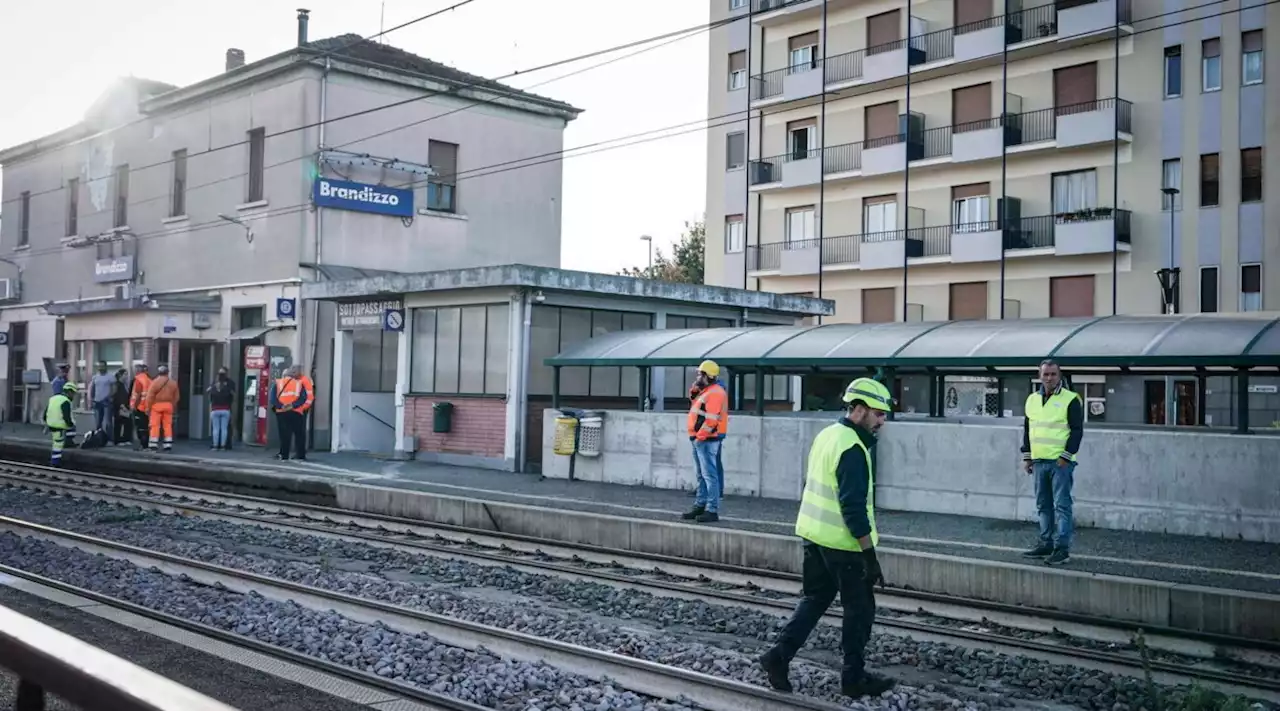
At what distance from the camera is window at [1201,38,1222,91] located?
3500 cm

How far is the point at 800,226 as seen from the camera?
4659 centimetres

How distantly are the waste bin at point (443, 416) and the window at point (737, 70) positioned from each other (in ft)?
97.1

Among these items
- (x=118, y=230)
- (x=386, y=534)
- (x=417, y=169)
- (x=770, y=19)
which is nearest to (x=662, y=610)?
(x=386, y=534)

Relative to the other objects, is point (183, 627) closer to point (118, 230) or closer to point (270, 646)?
point (270, 646)

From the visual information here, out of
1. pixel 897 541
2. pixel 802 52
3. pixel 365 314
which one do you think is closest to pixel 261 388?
pixel 365 314

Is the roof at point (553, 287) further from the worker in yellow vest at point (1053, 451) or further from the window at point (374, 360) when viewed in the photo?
the worker in yellow vest at point (1053, 451)

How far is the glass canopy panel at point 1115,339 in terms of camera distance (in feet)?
50.9

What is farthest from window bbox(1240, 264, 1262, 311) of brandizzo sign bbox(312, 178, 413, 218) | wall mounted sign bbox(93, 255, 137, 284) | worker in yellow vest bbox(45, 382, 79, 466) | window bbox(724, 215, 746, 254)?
wall mounted sign bbox(93, 255, 137, 284)

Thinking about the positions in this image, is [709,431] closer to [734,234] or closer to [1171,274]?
[1171,274]

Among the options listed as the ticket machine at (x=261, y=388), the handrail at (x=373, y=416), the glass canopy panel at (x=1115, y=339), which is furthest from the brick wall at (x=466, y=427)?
the glass canopy panel at (x=1115, y=339)

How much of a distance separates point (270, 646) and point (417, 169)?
23878mm

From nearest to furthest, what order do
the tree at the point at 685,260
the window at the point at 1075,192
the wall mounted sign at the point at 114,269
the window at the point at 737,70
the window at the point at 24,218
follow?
the wall mounted sign at the point at 114,269
the window at the point at 1075,192
the window at the point at 24,218
the window at the point at 737,70
the tree at the point at 685,260

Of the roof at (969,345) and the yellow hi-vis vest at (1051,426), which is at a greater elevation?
the roof at (969,345)

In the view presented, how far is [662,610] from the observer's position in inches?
405
